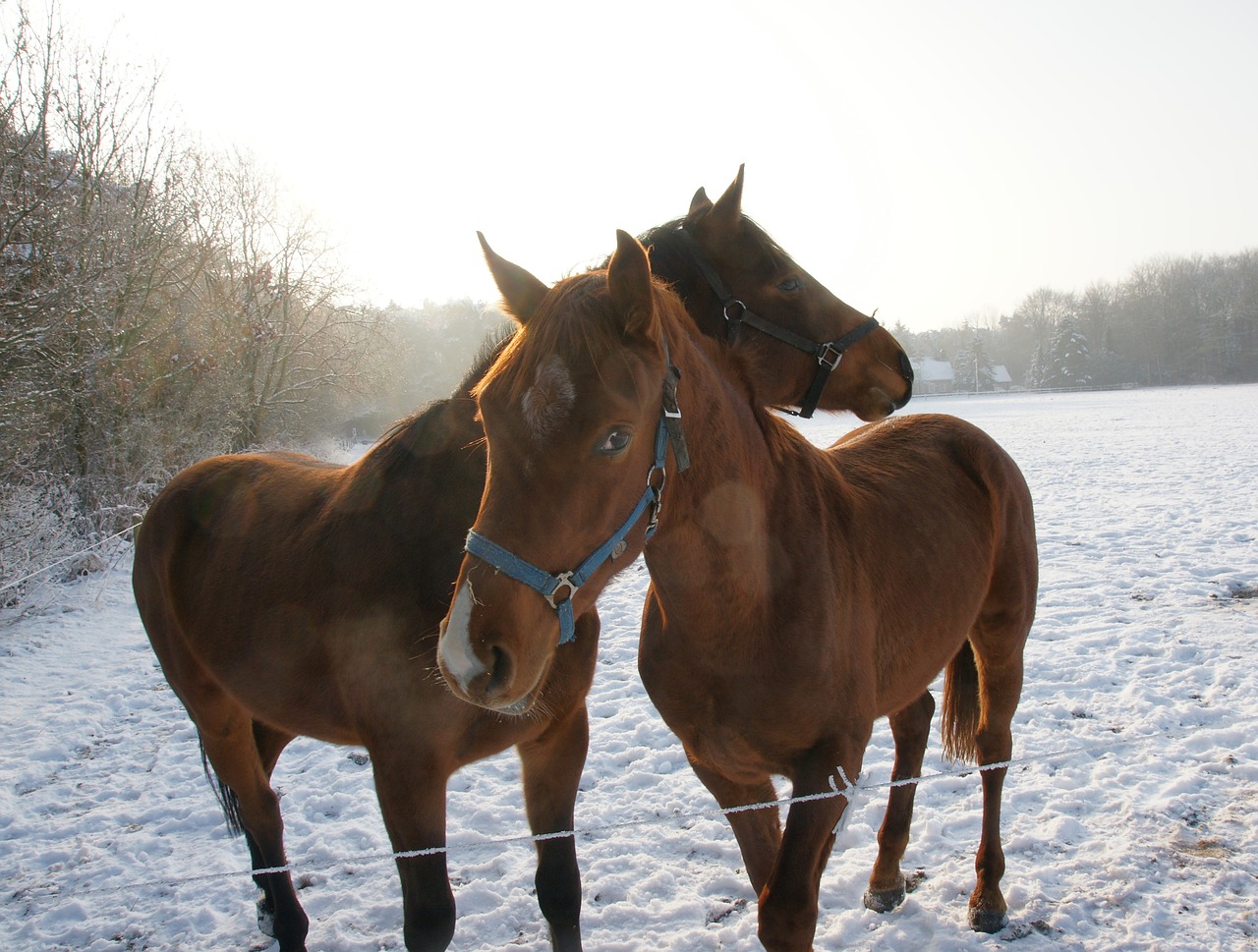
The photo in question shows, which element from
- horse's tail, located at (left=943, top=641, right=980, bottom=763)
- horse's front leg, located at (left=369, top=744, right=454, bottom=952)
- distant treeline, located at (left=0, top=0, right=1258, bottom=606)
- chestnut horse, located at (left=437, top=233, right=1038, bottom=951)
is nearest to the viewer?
chestnut horse, located at (left=437, top=233, right=1038, bottom=951)

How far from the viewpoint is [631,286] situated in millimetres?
1488

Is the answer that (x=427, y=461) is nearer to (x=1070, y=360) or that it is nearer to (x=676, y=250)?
(x=676, y=250)

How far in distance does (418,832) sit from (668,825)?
1.84m

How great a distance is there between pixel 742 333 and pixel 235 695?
2274 millimetres

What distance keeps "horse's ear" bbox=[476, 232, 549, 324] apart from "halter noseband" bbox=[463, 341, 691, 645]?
0.39 meters

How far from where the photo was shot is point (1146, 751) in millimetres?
3855

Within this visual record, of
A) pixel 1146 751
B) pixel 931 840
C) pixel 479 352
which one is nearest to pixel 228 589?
pixel 479 352

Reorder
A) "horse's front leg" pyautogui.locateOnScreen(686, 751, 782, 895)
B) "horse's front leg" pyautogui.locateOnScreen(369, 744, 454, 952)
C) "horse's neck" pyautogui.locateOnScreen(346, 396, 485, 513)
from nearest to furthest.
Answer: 1. "horse's front leg" pyautogui.locateOnScreen(369, 744, 454, 952)
2. "horse's neck" pyautogui.locateOnScreen(346, 396, 485, 513)
3. "horse's front leg" pyautogui.locateOnScreen(686, 751, 782, 895)

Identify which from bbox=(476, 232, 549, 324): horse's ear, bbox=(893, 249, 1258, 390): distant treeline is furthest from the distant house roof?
bbox=(476, 232, 549, 324): horse's ear

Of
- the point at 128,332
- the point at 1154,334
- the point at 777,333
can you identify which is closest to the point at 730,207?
the point at 777,333

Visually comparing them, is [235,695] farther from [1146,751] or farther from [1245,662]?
[1245,662]

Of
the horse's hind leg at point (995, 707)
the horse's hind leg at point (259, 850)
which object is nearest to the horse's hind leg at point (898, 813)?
the horse's hind leg at point (995, 707)

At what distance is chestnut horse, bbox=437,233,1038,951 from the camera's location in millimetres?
1460

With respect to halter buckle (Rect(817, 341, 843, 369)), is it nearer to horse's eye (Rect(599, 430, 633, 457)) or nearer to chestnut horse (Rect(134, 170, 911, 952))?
chestnut horse (Rect(134, 170, 911, 952))
